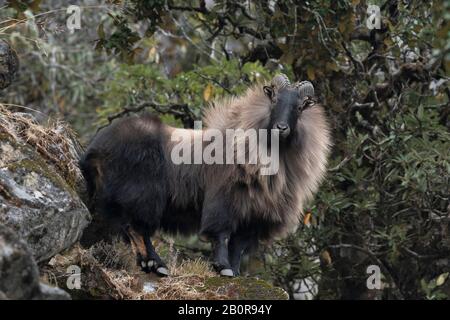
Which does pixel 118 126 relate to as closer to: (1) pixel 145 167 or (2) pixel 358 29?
(1) pixel 145 167

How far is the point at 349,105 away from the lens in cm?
1284

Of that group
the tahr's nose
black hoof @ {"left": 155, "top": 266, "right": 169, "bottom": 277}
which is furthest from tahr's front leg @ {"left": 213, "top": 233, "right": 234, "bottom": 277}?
the tahr's nose

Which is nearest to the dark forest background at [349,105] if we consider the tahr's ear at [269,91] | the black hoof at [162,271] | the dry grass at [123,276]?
the tahr's ear at [269,91]

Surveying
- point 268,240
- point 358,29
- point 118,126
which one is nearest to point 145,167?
point 118,126

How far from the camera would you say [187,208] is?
33.8ft

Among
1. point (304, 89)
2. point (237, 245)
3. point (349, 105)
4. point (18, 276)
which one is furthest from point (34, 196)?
point (349, 105)

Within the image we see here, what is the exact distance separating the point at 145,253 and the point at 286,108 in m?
2.02

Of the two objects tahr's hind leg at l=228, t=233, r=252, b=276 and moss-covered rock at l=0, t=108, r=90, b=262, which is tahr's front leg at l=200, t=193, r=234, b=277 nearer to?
tahr's hind leg at l=228, t=233, r=252, b=276

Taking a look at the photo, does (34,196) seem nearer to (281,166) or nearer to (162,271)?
(162,271)

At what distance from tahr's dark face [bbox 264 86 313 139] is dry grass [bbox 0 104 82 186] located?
205 centimetres

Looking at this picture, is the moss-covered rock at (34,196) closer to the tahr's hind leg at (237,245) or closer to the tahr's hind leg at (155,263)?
the tahr's hind leg at (155,263)

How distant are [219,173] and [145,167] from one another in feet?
2.46

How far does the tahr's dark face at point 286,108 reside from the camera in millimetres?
9906

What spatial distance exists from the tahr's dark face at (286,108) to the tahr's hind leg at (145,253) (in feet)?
5.62
